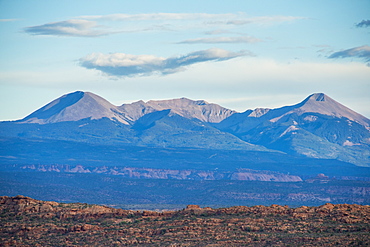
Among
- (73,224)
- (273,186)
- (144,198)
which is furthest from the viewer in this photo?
(273,186)

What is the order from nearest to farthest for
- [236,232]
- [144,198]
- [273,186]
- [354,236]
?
[354,236], [236,232], [144,198], [273,186]

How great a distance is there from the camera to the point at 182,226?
176ft

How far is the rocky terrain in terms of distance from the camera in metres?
49.8

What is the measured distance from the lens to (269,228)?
2076 inches

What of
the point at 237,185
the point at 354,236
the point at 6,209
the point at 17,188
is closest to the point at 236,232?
the point at 354,236

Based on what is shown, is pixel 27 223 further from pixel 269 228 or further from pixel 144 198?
pixel 144 198

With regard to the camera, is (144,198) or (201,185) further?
(201,185)

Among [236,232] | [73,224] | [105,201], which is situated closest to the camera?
[236,232]

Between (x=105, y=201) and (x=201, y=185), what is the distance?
38917 mm

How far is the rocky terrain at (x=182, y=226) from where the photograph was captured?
163 ft

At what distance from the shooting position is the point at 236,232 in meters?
51.8

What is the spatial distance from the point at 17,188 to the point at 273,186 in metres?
62.5

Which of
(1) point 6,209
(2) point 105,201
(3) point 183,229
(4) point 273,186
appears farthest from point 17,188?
(3) point 183,229

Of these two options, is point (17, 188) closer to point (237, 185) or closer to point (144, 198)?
point (144, 198)
